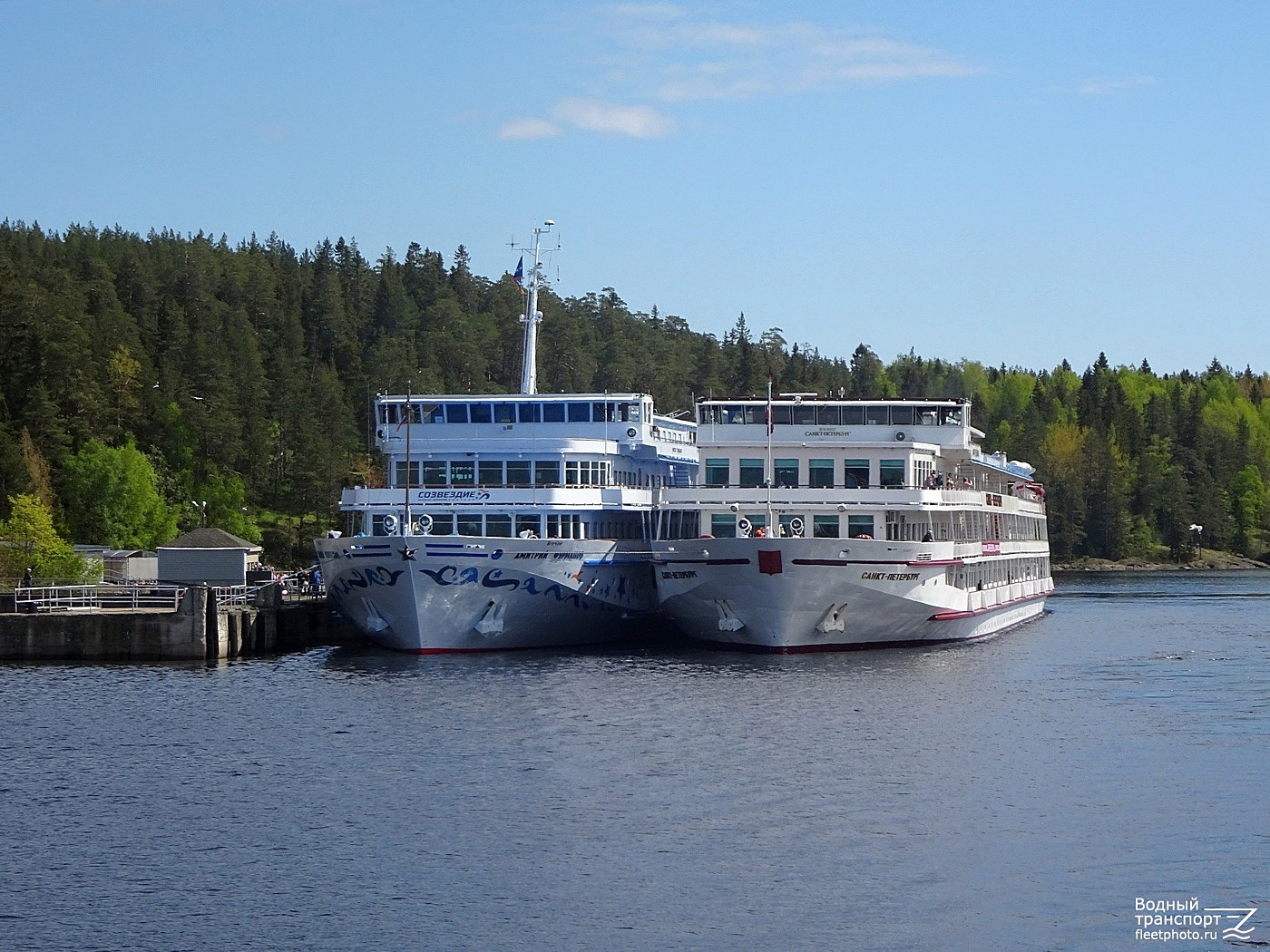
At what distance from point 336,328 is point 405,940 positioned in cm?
15707

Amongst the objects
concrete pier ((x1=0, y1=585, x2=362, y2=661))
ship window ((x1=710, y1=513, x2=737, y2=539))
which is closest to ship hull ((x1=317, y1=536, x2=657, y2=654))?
ship window ((x1=710, y1=513, x2=737, y2=539))

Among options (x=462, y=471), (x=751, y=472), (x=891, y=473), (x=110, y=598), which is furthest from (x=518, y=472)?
(x=110, y=598)

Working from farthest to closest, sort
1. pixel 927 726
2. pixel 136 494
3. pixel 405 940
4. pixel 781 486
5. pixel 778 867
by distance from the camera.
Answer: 1. pixel 136 494
2. pixel 781 486
3. pixel 927 726
4. pixel 778 867
5. pixel 405 940

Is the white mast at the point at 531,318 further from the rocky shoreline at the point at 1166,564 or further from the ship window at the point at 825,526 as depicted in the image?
the rocky shoreline at the point at 1166,564

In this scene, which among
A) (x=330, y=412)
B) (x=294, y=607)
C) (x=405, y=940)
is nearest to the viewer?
(x=405, y=940)

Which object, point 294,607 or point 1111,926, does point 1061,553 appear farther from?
point 1111,926

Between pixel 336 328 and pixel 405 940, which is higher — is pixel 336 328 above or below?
above

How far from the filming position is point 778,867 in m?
31.3

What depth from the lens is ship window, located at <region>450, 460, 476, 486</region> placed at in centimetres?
6662

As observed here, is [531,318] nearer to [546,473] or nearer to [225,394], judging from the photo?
[546,473]

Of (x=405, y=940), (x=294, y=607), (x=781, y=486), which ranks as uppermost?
(x=781, y=486)

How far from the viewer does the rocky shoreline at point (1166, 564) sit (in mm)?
184250

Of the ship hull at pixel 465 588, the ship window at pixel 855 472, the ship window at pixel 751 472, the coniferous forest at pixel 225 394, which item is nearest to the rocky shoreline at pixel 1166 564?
the coniferous forest at pixel 225 394

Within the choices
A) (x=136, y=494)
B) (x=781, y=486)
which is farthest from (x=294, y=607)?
(x=136, y=494)
